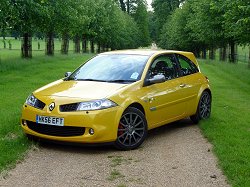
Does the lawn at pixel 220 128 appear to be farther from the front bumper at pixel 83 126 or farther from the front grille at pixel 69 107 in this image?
the front grille at pixel 69 107

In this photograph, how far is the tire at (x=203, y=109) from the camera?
978cm

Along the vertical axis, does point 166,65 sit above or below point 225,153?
above

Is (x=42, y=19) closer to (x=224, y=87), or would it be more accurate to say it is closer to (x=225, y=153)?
(x=224, y=87)

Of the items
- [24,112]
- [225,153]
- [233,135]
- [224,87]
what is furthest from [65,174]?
[224,87]

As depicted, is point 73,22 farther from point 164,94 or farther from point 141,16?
point 141,16

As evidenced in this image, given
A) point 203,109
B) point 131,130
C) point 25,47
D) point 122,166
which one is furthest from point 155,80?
point 25,47

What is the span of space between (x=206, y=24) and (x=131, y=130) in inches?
1184

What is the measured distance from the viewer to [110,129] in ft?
23.3

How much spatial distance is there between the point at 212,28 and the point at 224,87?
18928 mm

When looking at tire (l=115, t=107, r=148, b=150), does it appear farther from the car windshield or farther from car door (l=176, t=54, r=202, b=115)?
car door (l=176, t=54, r=202, b=115)

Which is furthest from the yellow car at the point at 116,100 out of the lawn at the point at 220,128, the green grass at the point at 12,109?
the lawn at the point at 220,128

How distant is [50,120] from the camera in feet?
23.3

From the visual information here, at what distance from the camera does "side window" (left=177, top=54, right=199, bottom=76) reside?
9499 mm

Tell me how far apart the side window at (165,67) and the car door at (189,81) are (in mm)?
231
